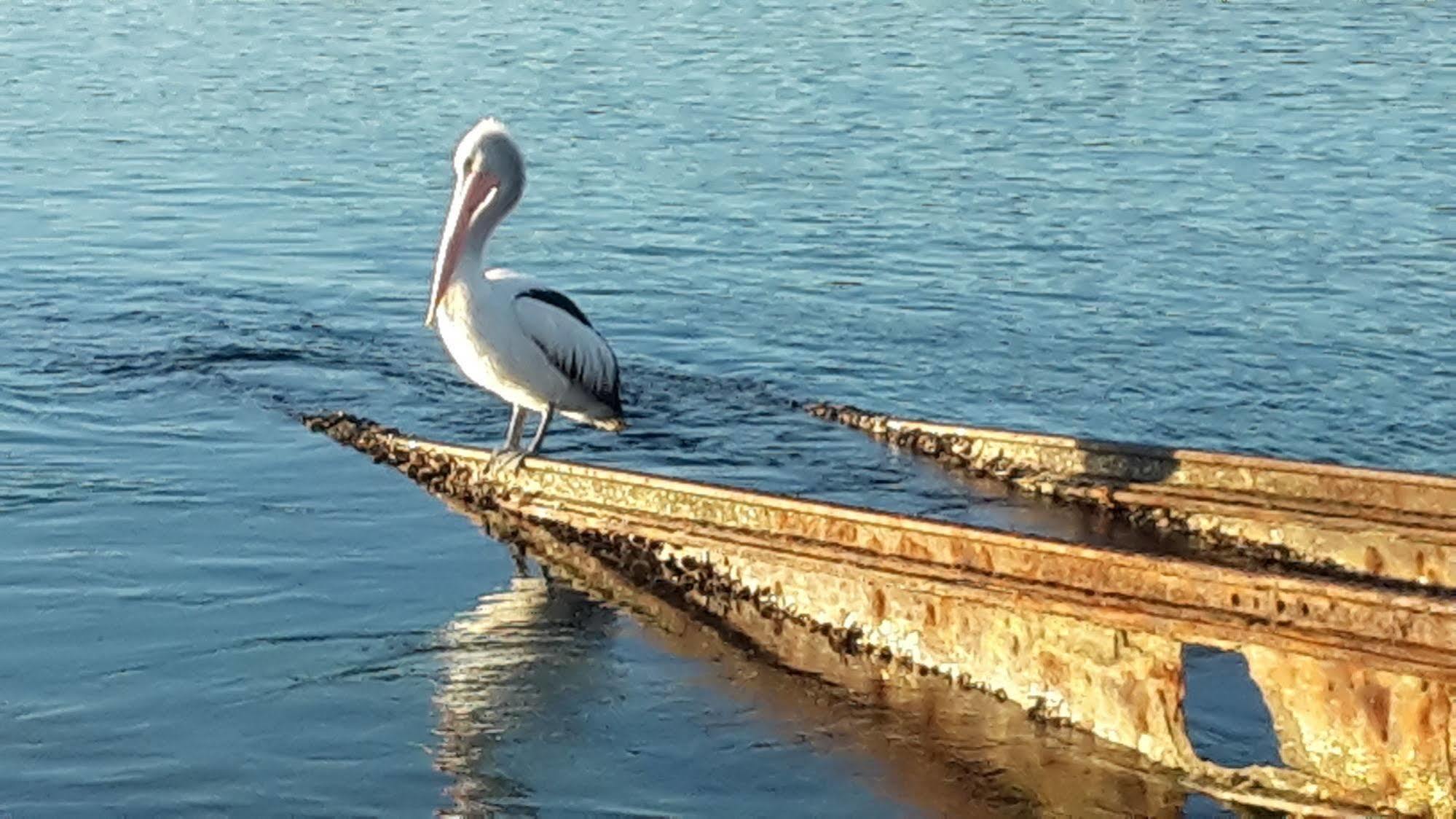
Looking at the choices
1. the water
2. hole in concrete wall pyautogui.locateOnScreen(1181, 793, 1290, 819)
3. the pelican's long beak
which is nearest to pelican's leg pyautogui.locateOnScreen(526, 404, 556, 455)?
the water

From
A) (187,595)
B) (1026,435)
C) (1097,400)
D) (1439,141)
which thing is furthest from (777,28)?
(187,595)

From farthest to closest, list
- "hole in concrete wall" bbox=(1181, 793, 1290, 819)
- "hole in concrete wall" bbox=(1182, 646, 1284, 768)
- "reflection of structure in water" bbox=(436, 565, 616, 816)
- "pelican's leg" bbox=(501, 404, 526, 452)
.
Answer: "pelican's leg" bbox=(501, 404, 526, 452) → "hole in concrete wall" bbox=(1182, 646, 1284, 768) → "reflection of structure in water" bbox=(436, 565, 616, 816) → "hole in concrete wall" bbox=(1181, 793, 1290, 819)

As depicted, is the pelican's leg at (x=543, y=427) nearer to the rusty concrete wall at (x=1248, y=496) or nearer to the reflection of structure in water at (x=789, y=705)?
the reflection of structure in water at (x=789, y=705)

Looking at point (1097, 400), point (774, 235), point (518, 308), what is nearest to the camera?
point (518, 308)

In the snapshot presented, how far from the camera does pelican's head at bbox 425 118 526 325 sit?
1053cm

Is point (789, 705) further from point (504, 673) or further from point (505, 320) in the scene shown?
point (505, 320)

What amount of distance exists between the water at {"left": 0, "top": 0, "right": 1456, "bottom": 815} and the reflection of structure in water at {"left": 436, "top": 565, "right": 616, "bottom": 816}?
3cm

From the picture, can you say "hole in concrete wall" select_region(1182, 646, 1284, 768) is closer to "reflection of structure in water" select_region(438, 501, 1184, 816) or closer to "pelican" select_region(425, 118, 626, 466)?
"reflection of structure in water" select_region(438, 501, 1184, 816)

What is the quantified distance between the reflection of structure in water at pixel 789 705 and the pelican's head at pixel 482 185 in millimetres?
1623

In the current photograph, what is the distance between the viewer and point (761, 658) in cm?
880

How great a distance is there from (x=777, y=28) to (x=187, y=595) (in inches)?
696

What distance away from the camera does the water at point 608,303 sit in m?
8.21

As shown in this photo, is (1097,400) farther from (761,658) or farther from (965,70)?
(965,70)

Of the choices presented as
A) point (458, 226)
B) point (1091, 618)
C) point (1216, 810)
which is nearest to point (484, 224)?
point (458, 226)
